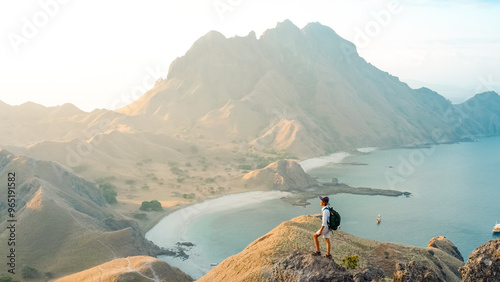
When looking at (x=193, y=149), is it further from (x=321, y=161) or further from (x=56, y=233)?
(x=56, y=233)

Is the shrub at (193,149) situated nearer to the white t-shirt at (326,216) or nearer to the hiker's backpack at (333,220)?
Answer: the white t-shirt at (326,216)

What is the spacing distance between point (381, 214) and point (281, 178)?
1207 inches

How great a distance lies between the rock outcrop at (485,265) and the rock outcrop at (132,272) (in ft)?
95.9

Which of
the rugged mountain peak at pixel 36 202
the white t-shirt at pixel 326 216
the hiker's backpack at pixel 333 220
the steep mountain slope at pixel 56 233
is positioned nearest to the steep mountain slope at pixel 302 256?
the white t-shirt at pixel 326 216

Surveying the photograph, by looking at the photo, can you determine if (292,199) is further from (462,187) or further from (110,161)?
(462,187)

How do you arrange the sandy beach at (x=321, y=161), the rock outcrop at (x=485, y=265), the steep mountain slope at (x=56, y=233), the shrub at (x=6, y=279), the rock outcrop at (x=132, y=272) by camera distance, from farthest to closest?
1. the sandy beach at (x=321, y=161)
2. the steep mountain slope at (x=56, y=233)
3. the shrub at (x=6, y=279)
4. the rock outcrop at (x=132, y=272)
5. the rock outcrop at (x=485, y=265)

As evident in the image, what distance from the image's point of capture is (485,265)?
17.5m

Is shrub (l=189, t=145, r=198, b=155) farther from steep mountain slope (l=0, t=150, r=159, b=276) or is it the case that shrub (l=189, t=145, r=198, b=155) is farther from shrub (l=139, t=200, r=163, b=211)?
steep mountain slope (l=0, t=150, r=159, b=276)

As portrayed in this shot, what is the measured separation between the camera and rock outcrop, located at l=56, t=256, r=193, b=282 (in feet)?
120

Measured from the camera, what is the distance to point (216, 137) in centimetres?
18200

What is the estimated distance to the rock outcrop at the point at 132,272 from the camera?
1442 inches

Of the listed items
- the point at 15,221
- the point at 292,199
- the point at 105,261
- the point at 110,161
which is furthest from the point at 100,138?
the point at 105,261

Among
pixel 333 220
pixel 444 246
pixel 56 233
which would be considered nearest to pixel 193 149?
pixel 56 233

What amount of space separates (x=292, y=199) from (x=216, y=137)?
3337 inches
